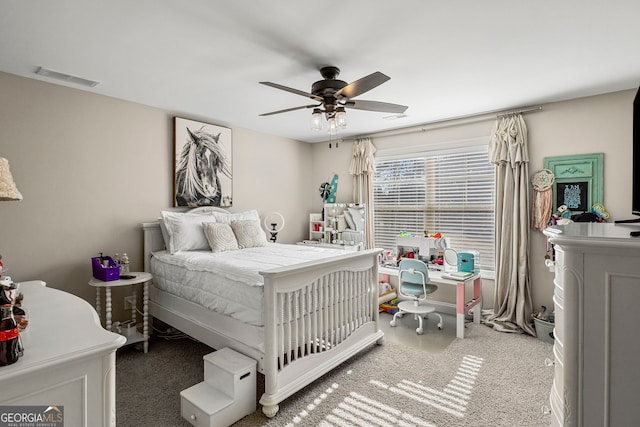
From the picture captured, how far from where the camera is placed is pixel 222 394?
2.02 meters

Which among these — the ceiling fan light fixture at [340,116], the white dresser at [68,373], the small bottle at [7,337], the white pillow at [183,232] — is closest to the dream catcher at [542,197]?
the ceiling fan light fixture at [340,116]

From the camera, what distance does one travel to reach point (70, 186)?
2941mm

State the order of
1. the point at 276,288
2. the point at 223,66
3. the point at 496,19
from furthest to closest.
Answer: the point at 223,66 < the point at 276,288 < the point at 496,19

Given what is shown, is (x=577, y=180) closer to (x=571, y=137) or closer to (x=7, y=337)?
(x=571, y=137)

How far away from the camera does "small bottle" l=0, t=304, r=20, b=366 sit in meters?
0.88

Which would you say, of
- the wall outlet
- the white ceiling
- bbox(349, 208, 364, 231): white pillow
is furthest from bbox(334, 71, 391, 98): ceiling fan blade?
the wall outlet

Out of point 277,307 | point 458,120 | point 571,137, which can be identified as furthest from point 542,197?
point 277,307

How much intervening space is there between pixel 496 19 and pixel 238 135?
3234mm

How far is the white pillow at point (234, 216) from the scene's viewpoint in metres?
3.77

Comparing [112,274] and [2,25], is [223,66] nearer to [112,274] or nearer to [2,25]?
[2,25]

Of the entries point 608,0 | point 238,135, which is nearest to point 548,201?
→ point 608,0

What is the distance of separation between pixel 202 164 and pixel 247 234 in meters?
1.03

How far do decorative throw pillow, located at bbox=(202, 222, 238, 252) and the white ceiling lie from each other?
129 cm

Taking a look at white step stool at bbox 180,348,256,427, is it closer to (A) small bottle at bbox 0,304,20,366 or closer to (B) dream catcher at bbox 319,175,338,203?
(A) small bottle at bbox 0,304,20,366
